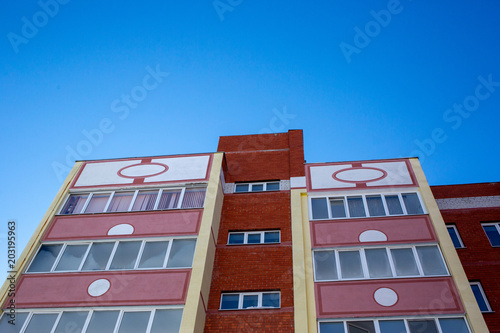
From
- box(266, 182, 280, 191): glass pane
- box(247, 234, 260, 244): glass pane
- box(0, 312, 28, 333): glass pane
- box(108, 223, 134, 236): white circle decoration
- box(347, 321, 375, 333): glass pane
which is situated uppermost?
box(266, 182, 280, 191): glass pane

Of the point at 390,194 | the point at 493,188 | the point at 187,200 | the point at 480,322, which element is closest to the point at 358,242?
the point at 390,194

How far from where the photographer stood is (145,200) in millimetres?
18109

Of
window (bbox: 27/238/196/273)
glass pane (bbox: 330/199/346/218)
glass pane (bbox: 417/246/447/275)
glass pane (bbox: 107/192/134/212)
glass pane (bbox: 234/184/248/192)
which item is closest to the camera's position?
glass pane (bbox: 417/246/447/275)

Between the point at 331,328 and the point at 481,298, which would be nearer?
the point at 331,328

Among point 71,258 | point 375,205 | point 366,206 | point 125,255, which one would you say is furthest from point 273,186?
point 71,258

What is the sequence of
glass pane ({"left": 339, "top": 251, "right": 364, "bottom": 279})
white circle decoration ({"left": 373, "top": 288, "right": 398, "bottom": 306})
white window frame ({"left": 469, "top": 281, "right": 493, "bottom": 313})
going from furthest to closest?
white window frame ({"left": 469, "top": 281, "right": 493, "bottom": 313}), glass pane ({"left": 339, "top": 251, "right": 364, "bottom": 279}), white circle decoration ({"left": 373, "top": 288, "right": 398, "bottom": 306})

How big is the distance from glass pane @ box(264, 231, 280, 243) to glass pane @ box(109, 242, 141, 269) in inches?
202

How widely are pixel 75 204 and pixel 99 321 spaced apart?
6.38 meters

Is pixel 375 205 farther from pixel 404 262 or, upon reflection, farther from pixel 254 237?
pixel 254 237

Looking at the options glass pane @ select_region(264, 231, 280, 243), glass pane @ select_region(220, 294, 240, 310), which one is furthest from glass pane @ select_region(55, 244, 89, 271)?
glass pane @ select_region(264, 231, 280, 243)

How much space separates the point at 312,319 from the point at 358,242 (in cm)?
348

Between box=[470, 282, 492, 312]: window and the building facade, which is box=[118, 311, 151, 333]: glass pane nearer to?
the building facade

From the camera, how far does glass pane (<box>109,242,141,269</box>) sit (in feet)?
50.3

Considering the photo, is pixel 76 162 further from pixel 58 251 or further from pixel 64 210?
pixel 58 251
